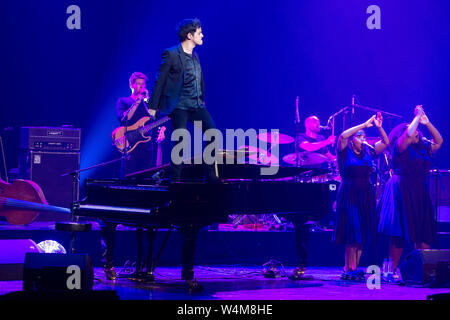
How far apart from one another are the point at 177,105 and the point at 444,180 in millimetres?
6308

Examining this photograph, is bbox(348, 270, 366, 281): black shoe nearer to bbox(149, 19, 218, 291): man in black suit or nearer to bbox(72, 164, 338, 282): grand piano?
bbox(72, 164, 338, 282): grand piano

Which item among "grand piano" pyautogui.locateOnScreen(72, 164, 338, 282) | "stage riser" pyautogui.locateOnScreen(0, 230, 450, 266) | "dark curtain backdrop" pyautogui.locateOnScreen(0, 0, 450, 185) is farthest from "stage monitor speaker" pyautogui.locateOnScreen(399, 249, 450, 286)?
"dark curtain backdrop" pyautogui.locateOnScreen(0, 0, 450, 185)

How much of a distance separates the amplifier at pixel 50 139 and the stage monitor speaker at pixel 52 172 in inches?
3.3

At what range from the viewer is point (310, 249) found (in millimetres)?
8617

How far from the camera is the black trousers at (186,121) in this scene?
5840mm

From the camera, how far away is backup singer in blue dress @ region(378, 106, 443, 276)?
23.3ft

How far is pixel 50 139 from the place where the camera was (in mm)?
9164

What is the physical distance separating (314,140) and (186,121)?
441cm

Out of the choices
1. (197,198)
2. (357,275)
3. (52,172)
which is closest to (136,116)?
(52,172)

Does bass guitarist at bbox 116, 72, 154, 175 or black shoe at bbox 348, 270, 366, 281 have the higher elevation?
bass guitarist at bbox 116, 72, 154, 175

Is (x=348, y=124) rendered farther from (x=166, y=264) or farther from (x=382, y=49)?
(x=166, y=264)

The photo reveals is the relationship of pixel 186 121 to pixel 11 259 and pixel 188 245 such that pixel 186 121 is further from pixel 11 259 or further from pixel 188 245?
pixel 11 259

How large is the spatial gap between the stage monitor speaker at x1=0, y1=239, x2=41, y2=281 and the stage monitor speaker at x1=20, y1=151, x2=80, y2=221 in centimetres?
271
